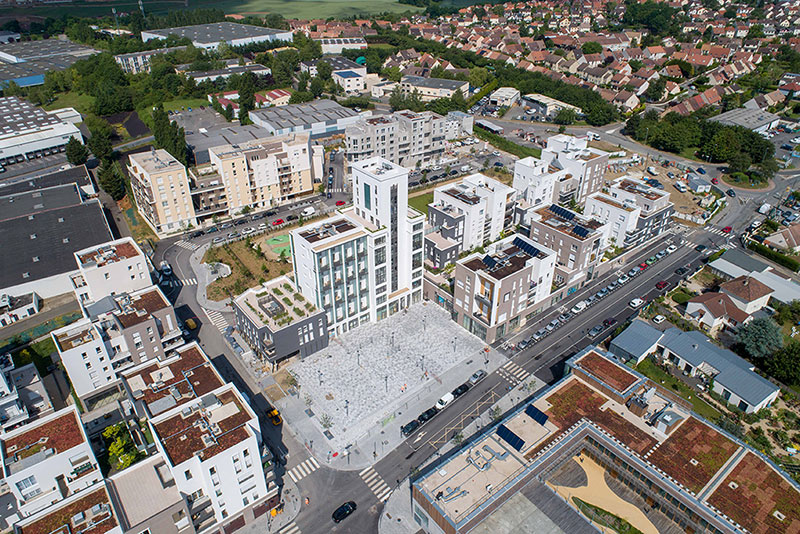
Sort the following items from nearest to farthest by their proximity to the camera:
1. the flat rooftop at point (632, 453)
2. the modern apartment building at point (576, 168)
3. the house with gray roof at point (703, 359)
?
the flat rooftop at point (632, 453) → the house with gray roof at point (703, 359) → the modern apartment building at point (576, 168)

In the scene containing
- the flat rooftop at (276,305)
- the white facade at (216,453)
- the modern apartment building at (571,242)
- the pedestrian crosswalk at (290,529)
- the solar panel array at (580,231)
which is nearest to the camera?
the white facade at (216,453)

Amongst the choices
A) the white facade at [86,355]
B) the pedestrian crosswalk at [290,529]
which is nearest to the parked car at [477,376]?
the pedestrian crosswalk at [290,529]

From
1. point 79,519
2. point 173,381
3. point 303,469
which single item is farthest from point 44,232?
point 303,469

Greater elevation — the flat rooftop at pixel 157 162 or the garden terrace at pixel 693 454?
the flat rooftop at pixel 157 162

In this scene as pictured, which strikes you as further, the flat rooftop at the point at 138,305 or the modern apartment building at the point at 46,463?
the flat rooftop at the point at 138,305

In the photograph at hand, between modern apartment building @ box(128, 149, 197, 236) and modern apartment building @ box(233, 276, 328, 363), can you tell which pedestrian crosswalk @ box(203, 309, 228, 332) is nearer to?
modern apartment building @ box(233, 276, 328, 363)

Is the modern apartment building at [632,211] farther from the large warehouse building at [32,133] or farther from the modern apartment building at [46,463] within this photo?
the large warehouse building at [32,133]

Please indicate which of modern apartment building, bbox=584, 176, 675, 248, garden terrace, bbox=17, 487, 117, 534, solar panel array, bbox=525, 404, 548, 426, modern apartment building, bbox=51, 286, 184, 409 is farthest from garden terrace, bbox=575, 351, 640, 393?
modern apartment building, bbox=51, 286, 184, 409
